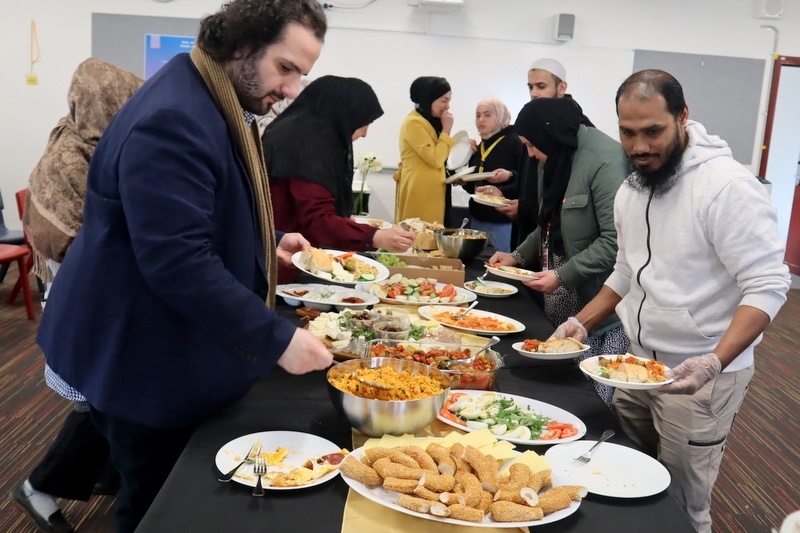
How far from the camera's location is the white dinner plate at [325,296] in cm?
221

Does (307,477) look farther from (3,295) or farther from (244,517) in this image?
(3,295)

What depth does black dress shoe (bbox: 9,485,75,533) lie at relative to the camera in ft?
7.45

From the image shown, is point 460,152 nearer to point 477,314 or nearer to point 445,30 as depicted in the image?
point 445,30

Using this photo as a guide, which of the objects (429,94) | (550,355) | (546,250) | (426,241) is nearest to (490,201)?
(426,241)

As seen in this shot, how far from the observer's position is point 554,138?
2582 millimetres

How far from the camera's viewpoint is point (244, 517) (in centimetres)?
107

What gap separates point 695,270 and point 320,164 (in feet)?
4.65

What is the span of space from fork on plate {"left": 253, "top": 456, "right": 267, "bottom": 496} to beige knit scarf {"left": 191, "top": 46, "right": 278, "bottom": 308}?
1.56ft

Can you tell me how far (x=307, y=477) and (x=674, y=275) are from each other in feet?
3.49

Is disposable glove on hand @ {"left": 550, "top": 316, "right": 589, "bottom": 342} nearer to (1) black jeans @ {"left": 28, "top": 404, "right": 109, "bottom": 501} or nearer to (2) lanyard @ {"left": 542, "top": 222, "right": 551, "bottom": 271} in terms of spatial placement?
(2) lanyard @ {"left": 542, "top": 222, "right": 551, "bottom": 271}

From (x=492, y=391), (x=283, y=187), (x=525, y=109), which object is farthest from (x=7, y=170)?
(x=492, y=391)

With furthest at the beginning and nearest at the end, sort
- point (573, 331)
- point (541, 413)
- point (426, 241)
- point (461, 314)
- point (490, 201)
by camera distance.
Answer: point (490, 201), point (426, 241), point (461, 314), point (573, 331), point (541, 413)

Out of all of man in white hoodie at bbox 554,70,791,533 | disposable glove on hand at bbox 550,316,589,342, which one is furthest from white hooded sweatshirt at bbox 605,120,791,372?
disposable glove on hand at bbox 550,316,589,342

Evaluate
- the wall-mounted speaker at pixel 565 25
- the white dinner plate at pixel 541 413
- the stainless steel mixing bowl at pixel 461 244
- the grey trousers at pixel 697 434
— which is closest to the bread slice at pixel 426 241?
the stainless steel mixing bowl at pixel 461 244
